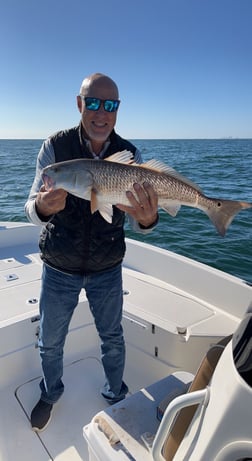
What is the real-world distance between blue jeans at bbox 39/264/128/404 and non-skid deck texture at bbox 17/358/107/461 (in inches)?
10.5

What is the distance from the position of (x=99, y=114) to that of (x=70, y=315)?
1553 mm

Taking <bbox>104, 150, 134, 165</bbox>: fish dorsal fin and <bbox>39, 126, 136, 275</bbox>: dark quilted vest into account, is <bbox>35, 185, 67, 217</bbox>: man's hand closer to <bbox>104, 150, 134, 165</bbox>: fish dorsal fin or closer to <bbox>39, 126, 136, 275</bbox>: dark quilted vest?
<bbox>39, 126, 136, 275</bbox>: dark quilted vest

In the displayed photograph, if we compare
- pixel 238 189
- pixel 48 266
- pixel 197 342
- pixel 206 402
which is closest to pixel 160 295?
pixel 197 342

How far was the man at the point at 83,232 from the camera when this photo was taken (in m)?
2.30

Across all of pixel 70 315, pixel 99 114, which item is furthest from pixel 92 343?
pixel 99 114

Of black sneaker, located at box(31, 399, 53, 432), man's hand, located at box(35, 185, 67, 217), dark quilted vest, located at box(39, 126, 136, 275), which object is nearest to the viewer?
man's hand, located at box(35, 185, 67, 217)

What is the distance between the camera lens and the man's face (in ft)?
7.43

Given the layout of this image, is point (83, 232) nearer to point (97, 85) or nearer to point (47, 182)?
point (47, 182)

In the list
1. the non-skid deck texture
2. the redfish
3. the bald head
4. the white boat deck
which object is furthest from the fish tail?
the non-skid deck texture

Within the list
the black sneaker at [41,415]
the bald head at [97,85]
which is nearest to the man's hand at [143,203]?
the bald head at [97,85]

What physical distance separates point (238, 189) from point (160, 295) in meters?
10.7

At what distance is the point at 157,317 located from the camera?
3490 millimetres

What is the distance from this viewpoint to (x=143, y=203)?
2342 millimetres

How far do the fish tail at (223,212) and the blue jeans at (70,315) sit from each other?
85 centimetres
